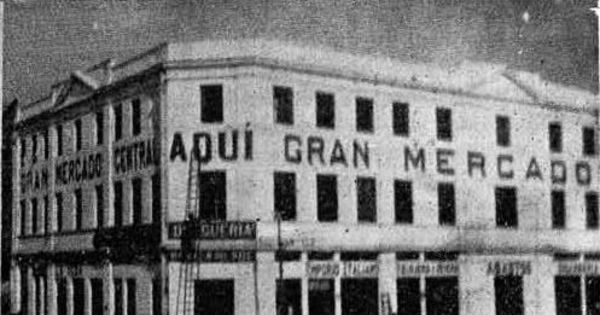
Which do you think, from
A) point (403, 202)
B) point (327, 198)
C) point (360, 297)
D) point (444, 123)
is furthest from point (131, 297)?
point (444, 123)

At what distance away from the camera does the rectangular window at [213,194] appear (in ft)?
41.1

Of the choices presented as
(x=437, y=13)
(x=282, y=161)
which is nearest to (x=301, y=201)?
(x=282, y=161)

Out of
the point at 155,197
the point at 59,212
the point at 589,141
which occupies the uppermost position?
the point at 589,141

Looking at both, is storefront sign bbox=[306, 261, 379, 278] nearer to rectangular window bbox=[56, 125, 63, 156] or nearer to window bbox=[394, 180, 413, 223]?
window bbox=[394, 180, 413, 223]

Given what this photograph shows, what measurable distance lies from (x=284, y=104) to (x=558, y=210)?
18.6ft

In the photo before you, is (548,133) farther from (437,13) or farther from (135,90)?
(135,90)

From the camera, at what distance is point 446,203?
1366cm

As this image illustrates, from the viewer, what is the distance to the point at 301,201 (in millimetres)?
12930

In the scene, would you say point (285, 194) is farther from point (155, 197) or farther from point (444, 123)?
point (444, 123)

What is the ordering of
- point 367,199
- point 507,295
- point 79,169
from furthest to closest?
point 507,295 → point 79,169 → point 367,199

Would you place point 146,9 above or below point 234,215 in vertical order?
Answer: above

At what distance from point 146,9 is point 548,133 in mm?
7583

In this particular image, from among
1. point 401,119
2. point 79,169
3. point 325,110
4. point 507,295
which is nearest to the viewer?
point 325,110

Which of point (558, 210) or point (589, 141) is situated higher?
point (589, 141)
